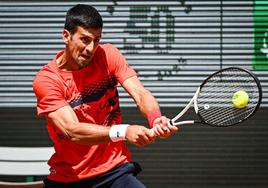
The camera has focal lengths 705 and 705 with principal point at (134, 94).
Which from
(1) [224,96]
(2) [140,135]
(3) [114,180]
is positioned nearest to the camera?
(2) [140,135]

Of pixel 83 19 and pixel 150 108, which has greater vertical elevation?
pixel 83 19

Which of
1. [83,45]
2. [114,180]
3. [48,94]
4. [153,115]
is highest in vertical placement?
[83,45]

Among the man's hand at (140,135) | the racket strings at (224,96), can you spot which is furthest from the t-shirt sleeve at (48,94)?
the racket strings at (224,96)

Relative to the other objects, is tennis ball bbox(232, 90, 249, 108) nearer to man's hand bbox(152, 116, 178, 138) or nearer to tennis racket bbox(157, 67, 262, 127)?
tennis racket bbox(157, 67, 262, 127)

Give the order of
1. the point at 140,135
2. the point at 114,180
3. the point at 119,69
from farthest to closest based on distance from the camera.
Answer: the point at 119,69, the point at 114,180, the point at 140,135

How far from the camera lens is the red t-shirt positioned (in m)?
4.33

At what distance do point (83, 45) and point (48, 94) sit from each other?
1.20ft

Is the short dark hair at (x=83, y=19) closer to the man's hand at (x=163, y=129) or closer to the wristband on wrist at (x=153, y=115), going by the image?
the wristband on wrist at (x=153, y=115)

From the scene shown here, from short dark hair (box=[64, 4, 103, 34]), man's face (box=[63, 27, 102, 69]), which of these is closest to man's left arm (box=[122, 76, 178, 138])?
man's face (box=[63, 27, 102, 69])

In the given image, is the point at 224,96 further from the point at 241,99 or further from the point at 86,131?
the point at 86,131

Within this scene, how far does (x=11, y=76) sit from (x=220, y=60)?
2.05 meters

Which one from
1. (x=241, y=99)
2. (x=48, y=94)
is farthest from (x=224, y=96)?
(x=48, y=94)

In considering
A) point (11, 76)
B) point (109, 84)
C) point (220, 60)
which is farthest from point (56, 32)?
point (109, 84)

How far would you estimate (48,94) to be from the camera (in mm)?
4266
